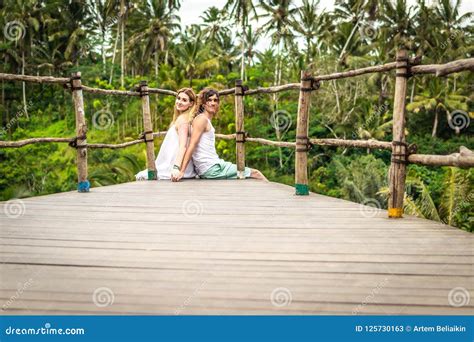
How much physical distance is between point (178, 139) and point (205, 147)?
0.28m

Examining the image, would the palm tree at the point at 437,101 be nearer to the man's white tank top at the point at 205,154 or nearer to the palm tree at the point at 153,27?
the palm tree at the point at 153,27

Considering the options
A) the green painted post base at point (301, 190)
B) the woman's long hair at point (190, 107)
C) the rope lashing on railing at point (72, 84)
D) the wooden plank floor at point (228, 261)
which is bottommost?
the green painted post base at point (301, 190)

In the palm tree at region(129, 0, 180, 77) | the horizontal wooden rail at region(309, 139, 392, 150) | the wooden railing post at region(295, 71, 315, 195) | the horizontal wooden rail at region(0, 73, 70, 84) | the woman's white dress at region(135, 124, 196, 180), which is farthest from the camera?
the palm tree at region(129, 0, 180, 77)

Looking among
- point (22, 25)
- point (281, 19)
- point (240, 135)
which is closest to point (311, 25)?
point (281, 19)

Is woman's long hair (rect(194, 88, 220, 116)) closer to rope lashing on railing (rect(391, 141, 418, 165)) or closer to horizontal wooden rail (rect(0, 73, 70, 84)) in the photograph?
horizontal wooden rail (rect(0, 73, 70, 84))

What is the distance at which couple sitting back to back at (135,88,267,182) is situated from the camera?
5.66 metres

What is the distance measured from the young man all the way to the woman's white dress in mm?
103

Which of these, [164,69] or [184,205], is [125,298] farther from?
[164,69]

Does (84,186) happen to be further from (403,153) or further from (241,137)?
(403,153)

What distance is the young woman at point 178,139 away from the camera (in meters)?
5.63

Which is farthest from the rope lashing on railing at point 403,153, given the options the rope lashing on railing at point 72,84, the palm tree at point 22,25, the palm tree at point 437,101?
the palm tree at point 22,25

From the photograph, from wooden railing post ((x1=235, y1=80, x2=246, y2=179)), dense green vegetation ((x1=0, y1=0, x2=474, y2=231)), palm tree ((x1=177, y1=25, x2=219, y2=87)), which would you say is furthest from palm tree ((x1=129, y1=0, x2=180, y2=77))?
wooden railing post ((x1=235, y1=80, x2=246, y2=179))

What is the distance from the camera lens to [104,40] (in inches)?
1283

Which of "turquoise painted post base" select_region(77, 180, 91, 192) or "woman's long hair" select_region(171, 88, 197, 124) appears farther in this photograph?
"woman's long hair" select_region(171, 88, 197, 124)
